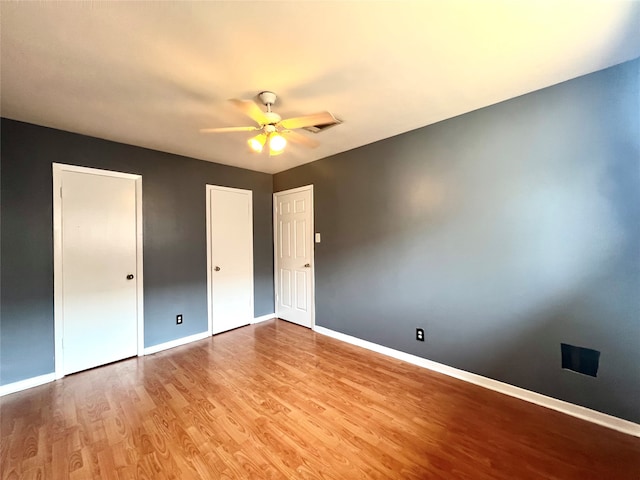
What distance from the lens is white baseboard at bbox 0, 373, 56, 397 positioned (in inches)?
91.7

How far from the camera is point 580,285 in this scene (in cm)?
191

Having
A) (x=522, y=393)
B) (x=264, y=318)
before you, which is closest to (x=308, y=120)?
(x=522, y=393)

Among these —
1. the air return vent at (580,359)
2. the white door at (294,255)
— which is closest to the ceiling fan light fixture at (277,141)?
the white door at (294,255)

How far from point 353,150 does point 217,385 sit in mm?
2931

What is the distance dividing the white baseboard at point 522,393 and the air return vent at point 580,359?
0.86 feet

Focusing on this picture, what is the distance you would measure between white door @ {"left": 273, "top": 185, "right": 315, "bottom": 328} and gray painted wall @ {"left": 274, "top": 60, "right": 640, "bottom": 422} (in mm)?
905

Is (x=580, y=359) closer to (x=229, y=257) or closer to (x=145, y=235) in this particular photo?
(x=229, y=257)

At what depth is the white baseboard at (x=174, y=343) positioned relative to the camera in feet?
10.4

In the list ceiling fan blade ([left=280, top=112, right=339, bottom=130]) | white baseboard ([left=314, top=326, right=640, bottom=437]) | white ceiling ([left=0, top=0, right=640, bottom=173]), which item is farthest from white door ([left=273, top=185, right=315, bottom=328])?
ceiling fan blade ([left=280, top=112, right=339, bottom=130])

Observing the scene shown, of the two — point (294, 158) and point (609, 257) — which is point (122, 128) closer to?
point (294, 158)

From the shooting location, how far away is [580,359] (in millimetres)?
1925

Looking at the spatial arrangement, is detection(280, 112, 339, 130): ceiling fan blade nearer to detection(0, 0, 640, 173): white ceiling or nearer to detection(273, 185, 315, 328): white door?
detection(0, 0, 640, 173): white ceiling

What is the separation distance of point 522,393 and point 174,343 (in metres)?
3.64

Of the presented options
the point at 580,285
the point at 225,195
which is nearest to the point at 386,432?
the point at 580,285
